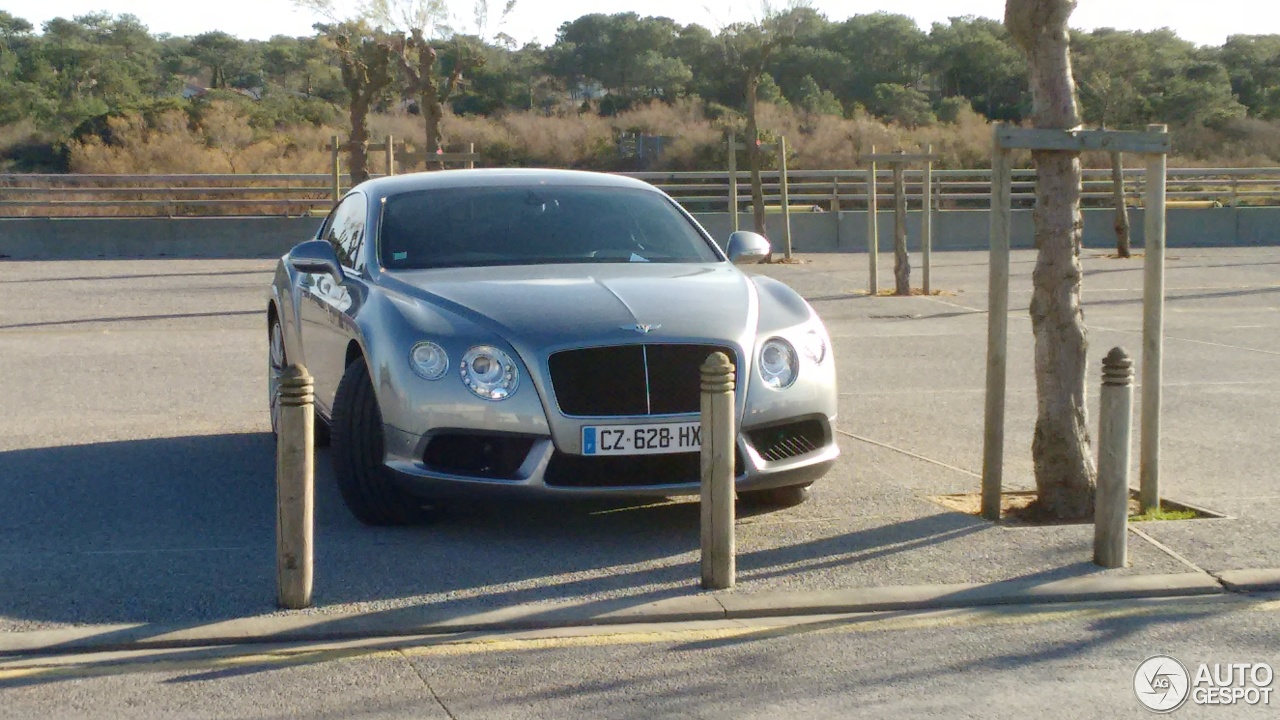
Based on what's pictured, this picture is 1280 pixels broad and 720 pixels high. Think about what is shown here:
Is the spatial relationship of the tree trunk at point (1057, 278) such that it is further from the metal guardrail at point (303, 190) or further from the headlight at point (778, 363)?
the metal guardrail at point (303, 190)

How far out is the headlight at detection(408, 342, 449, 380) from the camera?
619 cm

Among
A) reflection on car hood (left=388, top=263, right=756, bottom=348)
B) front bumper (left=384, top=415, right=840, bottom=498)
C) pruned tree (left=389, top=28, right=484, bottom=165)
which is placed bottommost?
front bumper (left=384, top=415, right=840, bottom=498)

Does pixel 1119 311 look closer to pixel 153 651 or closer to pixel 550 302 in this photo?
pixel 550 302

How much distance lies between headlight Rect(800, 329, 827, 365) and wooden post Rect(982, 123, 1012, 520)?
2.31 ft

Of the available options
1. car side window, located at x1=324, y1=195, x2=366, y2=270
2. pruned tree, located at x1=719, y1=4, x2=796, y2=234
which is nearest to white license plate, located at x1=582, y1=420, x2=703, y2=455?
car side window, located at x1=324, y1=195, x2=366, y2=270

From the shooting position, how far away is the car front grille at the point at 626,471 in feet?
20.2

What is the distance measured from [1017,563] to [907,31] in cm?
6359

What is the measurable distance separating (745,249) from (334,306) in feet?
6.71

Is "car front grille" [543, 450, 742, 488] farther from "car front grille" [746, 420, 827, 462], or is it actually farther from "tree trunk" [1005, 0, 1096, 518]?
"tree trunk" [1005, 0, 1096, 518]

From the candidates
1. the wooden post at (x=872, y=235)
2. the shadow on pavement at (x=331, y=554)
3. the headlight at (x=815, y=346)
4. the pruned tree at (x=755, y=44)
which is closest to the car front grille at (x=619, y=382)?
the shadow on pavement at (x=331, y=554)

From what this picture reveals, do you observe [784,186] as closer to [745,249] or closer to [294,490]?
[745,249]

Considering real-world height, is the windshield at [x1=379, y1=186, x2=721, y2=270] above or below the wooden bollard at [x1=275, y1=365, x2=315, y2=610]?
above

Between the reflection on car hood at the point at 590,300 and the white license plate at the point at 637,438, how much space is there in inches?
13.8

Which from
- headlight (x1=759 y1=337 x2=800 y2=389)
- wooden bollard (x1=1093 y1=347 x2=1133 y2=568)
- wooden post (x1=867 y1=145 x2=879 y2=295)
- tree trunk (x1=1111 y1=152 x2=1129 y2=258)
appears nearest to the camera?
wooden bollard (x1=1093 y1=347 x2=1133 y2=568)
